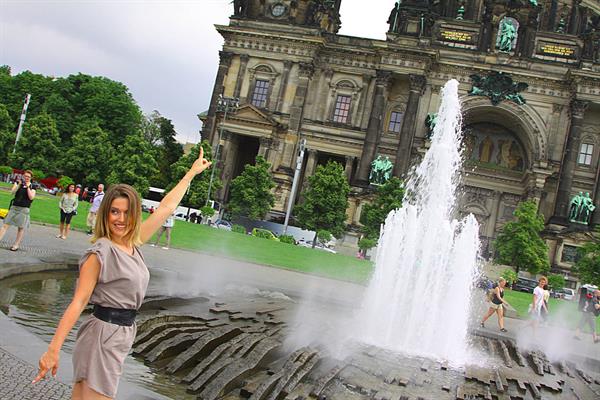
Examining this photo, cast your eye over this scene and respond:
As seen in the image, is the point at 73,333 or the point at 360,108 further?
the point at 360,108

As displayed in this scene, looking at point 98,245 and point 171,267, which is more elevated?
point 98,245

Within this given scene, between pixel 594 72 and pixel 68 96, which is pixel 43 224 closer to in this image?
pixel 594 72

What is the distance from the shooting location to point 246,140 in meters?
66.8

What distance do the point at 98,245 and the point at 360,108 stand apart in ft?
192

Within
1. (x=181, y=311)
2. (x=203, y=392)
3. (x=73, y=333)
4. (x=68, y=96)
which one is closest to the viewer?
(x=203, y=392)

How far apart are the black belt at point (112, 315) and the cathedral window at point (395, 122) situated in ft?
190

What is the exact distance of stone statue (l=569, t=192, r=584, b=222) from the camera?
5600cm

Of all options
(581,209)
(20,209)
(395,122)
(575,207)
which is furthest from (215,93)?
(20,209)

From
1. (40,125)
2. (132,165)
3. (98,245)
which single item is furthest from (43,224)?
(40,125)

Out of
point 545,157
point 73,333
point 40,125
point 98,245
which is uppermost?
point 545,157

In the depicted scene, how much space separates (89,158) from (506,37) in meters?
38.7

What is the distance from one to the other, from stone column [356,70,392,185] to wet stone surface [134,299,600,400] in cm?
4659

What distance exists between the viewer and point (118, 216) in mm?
4344

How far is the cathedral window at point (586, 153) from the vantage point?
192ft
